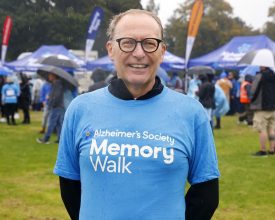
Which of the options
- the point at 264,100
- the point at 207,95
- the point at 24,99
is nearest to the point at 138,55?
the point at 264,100

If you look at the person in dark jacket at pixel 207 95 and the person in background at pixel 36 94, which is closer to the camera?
the person in dark jacket at pixel 207 95

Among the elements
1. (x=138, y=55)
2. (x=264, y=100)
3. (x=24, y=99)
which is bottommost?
(x=24, y=99)

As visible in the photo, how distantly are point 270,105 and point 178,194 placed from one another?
7.56 meters

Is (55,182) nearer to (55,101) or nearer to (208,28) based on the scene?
(55,101)

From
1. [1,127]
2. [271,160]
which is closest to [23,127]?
[1,127]

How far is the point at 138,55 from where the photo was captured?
2092 millimetres

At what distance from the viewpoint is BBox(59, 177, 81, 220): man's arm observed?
2.27 metres

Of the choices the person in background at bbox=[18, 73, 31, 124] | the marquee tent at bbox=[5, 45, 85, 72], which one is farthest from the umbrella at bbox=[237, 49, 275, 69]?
the marquee tent at bbox=[5, 45, 85, 72]

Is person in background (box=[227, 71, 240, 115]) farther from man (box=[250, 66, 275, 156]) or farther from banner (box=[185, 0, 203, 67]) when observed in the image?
man (box=[250, 66, 275, 156])

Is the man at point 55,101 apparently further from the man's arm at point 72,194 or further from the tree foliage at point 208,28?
A: the tree foliage at point 208,28

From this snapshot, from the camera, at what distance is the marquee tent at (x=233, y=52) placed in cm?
1906

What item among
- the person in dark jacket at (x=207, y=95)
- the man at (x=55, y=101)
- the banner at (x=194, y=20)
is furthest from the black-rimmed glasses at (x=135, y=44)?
the banner at (x=194, y=20)

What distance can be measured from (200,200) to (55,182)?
558cm

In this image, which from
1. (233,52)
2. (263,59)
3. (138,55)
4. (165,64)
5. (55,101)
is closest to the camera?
(138,55)
